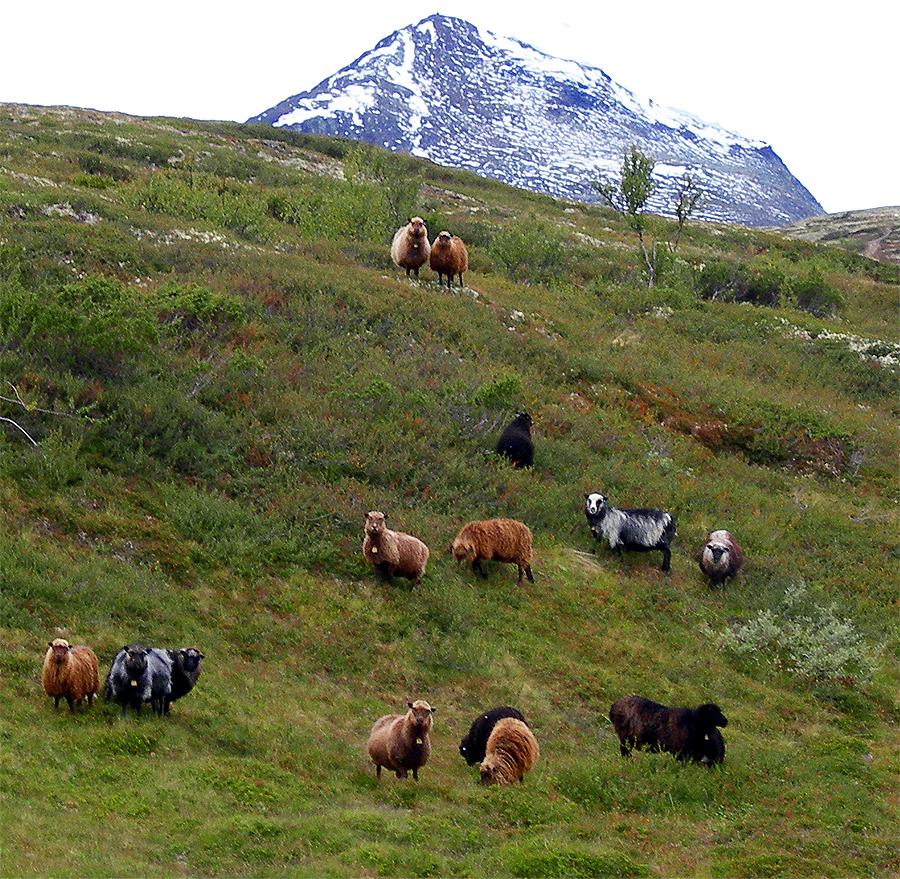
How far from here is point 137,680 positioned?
9.71 m

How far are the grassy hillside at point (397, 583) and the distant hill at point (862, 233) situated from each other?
56795mm

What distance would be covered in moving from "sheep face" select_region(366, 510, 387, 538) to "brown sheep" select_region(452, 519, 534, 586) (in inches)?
69.6

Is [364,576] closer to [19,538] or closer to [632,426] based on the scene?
[19,538]

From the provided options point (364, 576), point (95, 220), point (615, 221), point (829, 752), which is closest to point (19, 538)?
point (364, 576)

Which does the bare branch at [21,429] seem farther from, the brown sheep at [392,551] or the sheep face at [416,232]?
the sheep face at [416,232]

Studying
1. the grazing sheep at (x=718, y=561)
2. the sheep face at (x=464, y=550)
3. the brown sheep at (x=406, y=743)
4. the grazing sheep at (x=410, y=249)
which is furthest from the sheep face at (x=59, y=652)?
the grazing sheep at (x=410, y=249)

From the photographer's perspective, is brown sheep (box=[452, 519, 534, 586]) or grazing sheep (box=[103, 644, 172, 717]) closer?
grazing sheep (box=[103, 644, 172, 717])

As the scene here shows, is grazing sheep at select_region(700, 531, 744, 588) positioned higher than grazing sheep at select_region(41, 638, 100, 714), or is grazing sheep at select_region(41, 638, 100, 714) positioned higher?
grazing sheep at select_region(700, 531, 744, 588)

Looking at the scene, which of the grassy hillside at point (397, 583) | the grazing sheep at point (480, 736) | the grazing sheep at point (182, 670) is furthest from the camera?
the grazing sheep at point (480, 736)

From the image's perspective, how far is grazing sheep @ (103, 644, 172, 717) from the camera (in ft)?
31.7

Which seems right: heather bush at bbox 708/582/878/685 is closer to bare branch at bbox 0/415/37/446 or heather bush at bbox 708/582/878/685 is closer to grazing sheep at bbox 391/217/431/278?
bare branch at bbox 0/415/37/446

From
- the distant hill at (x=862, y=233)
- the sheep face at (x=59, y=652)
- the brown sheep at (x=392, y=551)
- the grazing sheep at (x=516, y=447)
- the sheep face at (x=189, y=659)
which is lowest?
the sheep face at (x=189, y=659)

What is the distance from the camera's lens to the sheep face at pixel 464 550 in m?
15.2

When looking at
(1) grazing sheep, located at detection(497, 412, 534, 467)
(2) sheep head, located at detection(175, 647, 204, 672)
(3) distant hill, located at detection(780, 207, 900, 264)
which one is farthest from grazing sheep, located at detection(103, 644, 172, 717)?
(3) distant hill, located at detection(780, 207, 900, 264)
